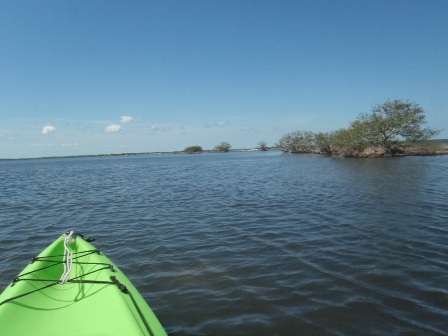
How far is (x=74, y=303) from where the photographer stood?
5246mm

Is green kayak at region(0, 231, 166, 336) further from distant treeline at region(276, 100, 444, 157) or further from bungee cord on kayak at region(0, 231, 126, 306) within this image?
distant treeline at region(276, 100, 444, 157)

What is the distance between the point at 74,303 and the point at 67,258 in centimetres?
141

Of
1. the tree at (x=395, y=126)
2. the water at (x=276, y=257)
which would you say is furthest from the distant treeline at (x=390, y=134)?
the water at (x=276, y=257)

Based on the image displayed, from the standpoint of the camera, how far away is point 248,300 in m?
6.45

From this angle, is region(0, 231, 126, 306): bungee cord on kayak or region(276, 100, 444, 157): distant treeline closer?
region(0, 231, 126, 306): bungee cord on kayak

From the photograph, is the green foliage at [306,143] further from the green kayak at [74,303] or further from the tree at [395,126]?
the green kayak at [74,303]

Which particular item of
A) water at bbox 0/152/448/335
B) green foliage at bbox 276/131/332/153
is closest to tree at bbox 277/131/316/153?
green foliage at bbox 276/131/332/153

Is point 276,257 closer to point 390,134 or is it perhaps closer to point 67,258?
point 67,258

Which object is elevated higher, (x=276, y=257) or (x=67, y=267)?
(x=67, y=267)

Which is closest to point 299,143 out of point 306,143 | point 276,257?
point 306,143

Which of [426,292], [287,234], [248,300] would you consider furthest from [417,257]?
[248,300]

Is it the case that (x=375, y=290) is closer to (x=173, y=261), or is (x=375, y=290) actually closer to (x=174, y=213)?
(x=173, y=261)

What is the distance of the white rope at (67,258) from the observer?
6.00m

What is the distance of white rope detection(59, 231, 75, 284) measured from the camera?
19.7 ft
